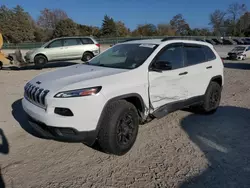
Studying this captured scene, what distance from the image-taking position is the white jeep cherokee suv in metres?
2.97

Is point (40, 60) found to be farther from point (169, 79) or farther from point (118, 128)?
point (118, 128)

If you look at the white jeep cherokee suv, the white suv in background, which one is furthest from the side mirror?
the white suv in background

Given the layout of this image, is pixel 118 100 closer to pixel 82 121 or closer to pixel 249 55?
pixel 82 121

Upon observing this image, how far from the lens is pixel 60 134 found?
9.84 ft

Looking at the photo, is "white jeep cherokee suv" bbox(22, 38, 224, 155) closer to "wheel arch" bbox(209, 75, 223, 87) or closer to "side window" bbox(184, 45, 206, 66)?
"side window" bbox(184, 45, 206, 66)

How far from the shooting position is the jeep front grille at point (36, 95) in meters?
→ 3.11

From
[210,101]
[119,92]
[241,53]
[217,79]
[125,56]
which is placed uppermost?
[125,56]

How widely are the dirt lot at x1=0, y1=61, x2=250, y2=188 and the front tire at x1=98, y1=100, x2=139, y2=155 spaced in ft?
0.60

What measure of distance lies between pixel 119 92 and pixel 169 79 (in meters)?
1.15

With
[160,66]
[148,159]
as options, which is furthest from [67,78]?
[148,159]

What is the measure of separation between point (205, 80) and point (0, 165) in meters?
4.11

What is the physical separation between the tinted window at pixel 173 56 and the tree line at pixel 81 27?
187ft

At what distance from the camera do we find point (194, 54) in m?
4.75

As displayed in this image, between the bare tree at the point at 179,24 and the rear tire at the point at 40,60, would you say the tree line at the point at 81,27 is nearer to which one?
the bare tree at the point at 179,24
